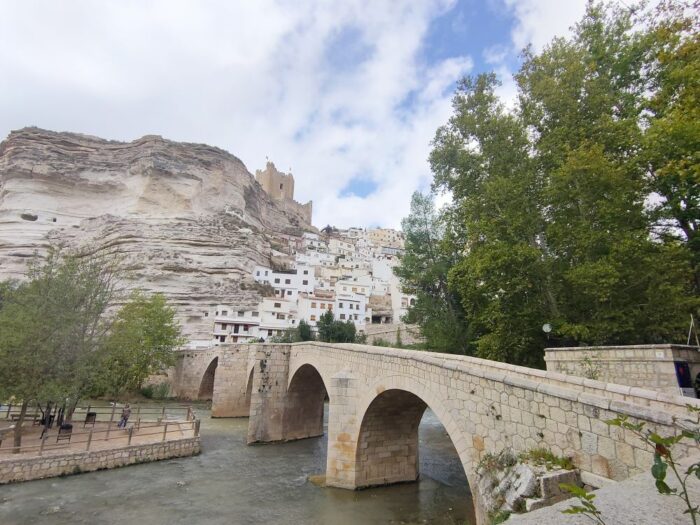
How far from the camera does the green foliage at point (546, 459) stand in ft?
15.3

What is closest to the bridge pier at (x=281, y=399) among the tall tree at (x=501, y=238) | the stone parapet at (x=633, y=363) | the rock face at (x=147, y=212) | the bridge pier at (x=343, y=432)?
the bridge pier at (x=343, y=432)

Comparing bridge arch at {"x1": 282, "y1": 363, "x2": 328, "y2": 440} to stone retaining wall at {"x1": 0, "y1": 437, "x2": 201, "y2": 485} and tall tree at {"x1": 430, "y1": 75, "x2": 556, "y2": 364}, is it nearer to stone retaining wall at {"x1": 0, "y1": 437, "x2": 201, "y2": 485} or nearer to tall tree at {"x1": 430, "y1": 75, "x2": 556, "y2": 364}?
stone retaining wall at {"x1": 0, "y1": 437, "x2": 201, "y2": 485}

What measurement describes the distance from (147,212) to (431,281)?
185 feet

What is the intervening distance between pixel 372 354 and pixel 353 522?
169 inches

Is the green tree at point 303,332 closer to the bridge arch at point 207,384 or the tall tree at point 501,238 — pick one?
the bridge arch at point 207,384

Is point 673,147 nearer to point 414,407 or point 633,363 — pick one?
point 633,363

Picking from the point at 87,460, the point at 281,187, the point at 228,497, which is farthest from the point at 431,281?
the point at 281,187

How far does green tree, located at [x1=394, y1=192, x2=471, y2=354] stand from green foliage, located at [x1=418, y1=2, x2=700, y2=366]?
1834mm

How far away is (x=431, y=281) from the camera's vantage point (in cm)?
2047

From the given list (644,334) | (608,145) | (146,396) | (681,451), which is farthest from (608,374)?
(146,396)

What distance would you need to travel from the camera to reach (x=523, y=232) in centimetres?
1398

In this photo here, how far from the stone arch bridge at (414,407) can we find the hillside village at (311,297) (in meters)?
15.1

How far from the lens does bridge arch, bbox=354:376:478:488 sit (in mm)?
11241

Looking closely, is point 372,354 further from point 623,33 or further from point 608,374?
point 623,33
